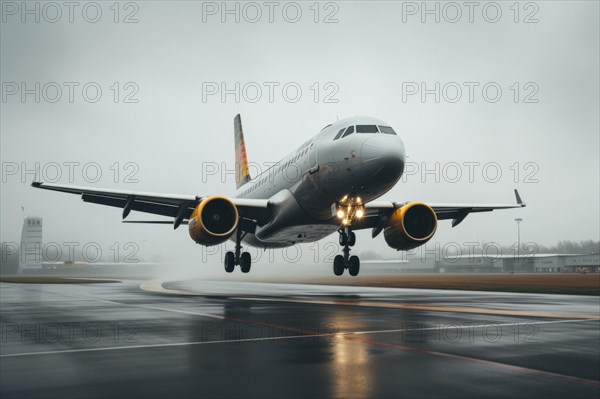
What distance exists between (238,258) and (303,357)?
87.7ft

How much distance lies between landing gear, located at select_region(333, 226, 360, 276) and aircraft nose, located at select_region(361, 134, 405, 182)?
573 cm

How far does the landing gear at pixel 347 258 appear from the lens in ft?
92.4

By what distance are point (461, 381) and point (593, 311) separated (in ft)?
35.9

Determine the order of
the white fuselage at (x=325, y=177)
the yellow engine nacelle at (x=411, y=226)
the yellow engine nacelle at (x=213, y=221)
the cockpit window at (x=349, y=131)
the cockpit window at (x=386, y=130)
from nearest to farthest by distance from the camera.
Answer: the white fuselage at (x=325, y=177)
the cockpit window at (x=386, y=130)
the cockpit window at (x=349, y=131)
the yellow engine nacelle at (x=213, y=221)
the yellow engine nacelle at (x=411, y=226)

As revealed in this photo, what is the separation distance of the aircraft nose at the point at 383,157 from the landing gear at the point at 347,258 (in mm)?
5731

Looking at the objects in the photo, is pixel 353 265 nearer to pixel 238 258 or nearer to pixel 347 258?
pixel 347 258

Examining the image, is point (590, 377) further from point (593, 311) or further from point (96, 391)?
point (593, 311)

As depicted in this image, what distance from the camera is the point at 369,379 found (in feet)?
19.9

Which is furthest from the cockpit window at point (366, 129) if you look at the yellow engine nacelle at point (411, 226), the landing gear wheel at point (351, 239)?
the landing gear wheel at point (351, 239)

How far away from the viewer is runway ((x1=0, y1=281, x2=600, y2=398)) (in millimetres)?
5684

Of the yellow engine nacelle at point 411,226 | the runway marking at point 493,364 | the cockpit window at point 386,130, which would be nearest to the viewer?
the runway marking at point 493,364

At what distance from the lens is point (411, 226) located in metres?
28.5

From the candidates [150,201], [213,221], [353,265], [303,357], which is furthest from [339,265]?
[303,357]

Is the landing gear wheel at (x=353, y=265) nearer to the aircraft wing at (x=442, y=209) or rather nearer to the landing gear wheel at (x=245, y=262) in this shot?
the aircraft wing at (x=442, y=209)
